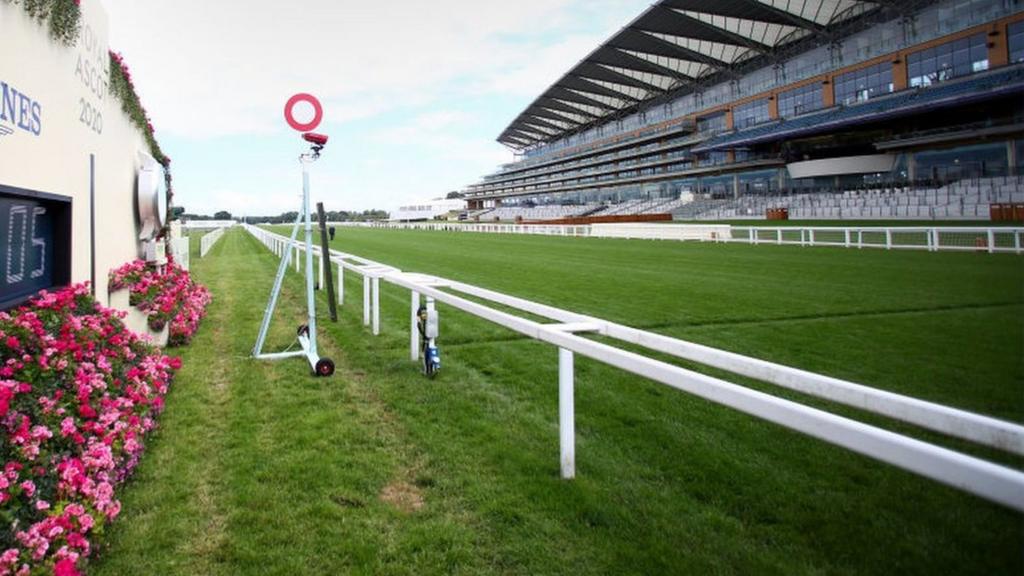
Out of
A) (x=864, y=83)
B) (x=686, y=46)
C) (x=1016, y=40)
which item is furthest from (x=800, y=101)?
(x=1016, y=40)

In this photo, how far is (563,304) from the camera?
9.74m

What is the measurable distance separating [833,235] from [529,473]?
25.8 meters

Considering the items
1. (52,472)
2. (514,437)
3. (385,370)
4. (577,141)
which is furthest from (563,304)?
(577,141)

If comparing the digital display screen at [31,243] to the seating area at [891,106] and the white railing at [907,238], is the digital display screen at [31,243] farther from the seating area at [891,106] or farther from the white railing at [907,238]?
→ the seating area at [891,106]

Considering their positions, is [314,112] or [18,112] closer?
[18,112]

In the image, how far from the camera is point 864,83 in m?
45.2

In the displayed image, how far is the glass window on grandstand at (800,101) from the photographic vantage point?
4931cm

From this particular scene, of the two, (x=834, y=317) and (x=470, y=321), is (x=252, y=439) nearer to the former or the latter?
(x=470, y=321)

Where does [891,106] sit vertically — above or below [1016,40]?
below

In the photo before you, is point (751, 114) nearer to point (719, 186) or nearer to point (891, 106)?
point (719, 186)

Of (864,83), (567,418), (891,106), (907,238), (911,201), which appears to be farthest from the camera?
(864,83)

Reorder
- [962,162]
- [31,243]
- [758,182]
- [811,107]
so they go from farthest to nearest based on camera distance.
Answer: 1. [758,182]
2. [811,107]
3. [962,162]
4. [31,243]

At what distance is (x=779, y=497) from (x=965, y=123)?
44.7 metres

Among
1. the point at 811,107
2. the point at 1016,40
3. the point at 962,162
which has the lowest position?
the point at 962,162
